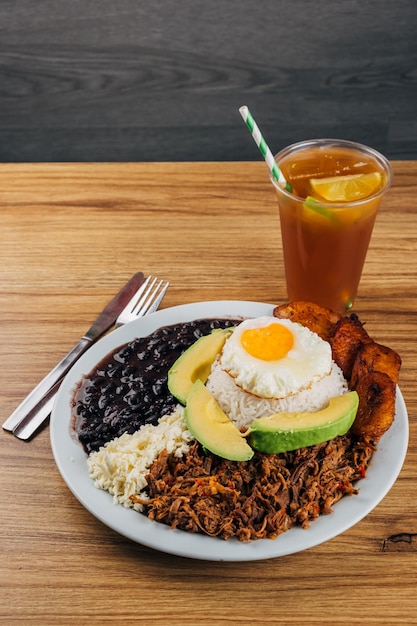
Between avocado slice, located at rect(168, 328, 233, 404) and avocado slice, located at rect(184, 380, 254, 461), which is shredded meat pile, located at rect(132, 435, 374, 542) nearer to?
avocado slice, located at rect(184, 380, 254, 461)

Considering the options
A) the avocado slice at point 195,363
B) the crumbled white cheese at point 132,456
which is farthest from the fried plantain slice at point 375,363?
the crumbled white cheese at point 132,456

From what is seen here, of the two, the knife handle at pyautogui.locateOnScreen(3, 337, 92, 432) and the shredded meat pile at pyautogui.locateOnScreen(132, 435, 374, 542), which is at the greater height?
the shredded meat pile at pyautogui.locateOnScreen(132, 435, 374, 542)

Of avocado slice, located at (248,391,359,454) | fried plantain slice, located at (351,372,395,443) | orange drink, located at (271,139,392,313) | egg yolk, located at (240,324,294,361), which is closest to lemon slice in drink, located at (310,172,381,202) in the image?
orange drink, located at (271,139,392,313)

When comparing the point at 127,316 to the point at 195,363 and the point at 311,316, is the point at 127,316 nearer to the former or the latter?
the point at 195,363


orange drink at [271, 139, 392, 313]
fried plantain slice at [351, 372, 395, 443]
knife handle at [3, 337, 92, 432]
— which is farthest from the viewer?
orange drink at [271, 139, 392, 313]

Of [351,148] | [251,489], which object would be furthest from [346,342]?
[351,148]

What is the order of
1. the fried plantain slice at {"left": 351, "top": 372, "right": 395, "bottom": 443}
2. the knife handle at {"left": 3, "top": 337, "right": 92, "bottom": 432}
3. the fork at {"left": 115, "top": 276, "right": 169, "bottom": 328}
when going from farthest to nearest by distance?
the fork at {"left": 115, "top": 276, "right": 169, "bottom": 328} → the knife handle at {"left": 3, "top": 337, "right": 92, "bottom": 432} → the fried plantain slice at {"left": 351, "top": 372, "right": 395, "bottom": 443}
